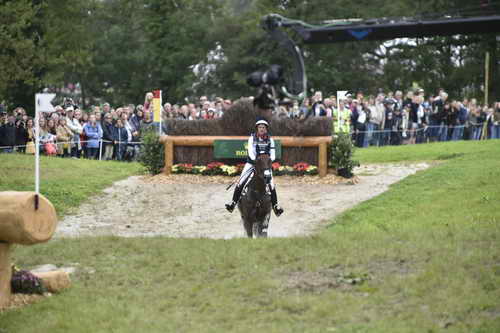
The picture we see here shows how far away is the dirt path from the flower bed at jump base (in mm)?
258

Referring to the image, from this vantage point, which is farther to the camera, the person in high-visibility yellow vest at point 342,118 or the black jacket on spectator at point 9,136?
the person in high-visibility yellow vest at point 342,118

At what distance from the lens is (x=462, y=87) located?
5844 centimetres

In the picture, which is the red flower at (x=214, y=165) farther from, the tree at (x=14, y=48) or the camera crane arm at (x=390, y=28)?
the camera crane arm at (x=390, y=28)

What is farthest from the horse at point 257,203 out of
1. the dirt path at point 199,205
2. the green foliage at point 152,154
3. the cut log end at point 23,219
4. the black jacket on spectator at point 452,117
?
the black jacket on spectator at point 452,117

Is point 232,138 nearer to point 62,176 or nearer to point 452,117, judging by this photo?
point 62,176

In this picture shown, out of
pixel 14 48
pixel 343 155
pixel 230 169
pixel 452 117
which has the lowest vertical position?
pixel 230 169

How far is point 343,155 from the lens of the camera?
26922mm

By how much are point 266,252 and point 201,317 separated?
9.05ft

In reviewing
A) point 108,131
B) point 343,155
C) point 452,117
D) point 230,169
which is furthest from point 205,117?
point 452,117

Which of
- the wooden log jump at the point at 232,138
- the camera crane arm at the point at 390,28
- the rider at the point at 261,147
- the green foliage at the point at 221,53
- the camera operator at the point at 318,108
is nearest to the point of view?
the camera crane arm at the point at 390,28

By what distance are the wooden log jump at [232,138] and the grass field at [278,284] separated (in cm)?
989

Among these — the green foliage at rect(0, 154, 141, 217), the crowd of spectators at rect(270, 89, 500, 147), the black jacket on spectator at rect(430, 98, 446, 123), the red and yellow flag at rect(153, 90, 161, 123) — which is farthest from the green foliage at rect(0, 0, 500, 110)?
the green foliage at rect(0, 154, 141, 217)

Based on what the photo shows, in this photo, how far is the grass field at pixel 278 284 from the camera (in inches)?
453

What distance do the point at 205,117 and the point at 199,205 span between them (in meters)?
8.14
